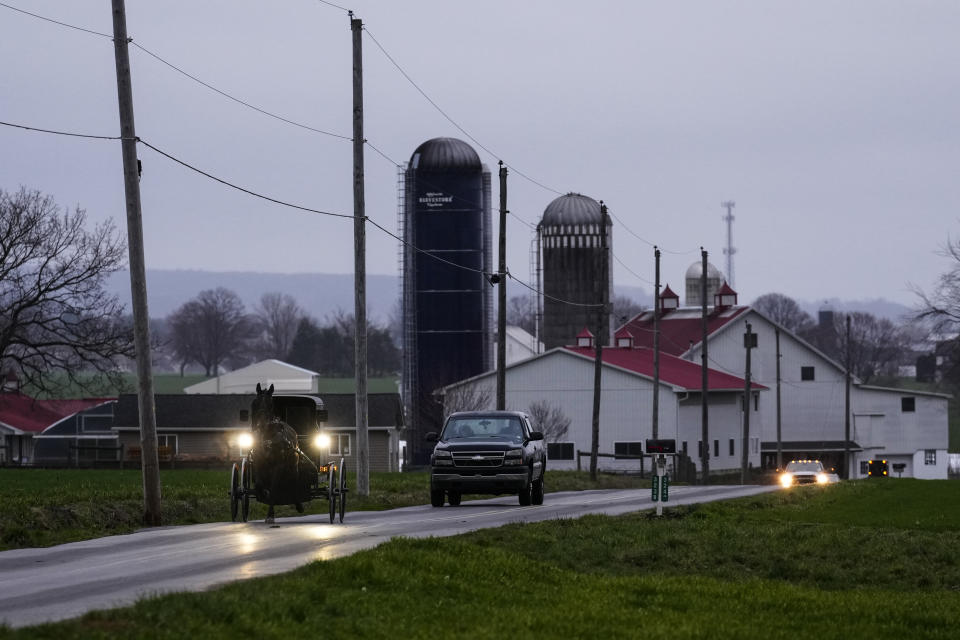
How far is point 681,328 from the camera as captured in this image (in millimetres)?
113375

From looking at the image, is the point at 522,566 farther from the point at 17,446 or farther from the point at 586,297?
the point at 17,446

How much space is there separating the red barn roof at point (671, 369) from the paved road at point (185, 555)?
58.4m

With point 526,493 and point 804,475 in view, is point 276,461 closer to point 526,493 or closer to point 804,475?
point 526,493

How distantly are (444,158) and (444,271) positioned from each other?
21.5 ft

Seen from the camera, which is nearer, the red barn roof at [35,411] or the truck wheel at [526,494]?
the truck wheel at [526,494]

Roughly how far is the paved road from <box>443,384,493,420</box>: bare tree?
56.3 meters

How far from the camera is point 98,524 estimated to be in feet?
95.6

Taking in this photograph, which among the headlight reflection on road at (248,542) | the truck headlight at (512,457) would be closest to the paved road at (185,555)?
the headlight reflection on road at (248,542)

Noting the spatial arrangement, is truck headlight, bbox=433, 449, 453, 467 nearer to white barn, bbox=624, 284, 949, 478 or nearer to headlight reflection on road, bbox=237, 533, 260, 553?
headlight reflection on road, bbox=237, 533, 260, 553

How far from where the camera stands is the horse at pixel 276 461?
26.6 metres

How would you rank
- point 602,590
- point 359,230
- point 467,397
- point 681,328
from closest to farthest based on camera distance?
1. point 602,590
2. point 359,230
3. point 467,397
4. point 681,328

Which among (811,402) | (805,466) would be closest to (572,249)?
(811,402)

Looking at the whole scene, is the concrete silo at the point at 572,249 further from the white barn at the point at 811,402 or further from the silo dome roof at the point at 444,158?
the silo dome roof at the point at 444,158

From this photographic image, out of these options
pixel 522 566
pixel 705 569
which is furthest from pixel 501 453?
pixel 522 566
